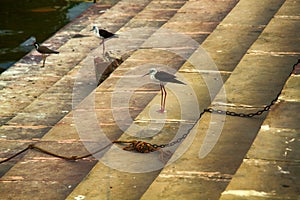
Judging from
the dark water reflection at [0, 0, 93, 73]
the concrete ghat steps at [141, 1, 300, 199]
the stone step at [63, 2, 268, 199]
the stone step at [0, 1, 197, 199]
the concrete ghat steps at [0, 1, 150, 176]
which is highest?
the concrete ghat steps at [141, 1, 300, 199]

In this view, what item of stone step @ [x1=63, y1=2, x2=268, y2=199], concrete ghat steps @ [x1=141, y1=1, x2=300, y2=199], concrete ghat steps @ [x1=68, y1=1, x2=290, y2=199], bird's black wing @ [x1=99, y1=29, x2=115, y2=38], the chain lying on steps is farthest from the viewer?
bird's black wing @ [x1=99, y1=29, x2=115, y2=38]

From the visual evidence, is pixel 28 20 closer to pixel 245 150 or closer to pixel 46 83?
pixel 46 83

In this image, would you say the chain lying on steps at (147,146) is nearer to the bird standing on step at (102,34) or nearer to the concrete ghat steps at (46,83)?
the concrete ghat steps at (46,83)

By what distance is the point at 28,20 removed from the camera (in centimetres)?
1416

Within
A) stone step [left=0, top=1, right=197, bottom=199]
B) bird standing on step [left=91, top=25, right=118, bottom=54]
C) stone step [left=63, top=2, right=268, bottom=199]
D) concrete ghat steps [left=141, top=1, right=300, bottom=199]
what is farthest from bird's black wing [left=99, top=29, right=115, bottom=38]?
stone step [left=63, top=2, right=268, bottom=199]

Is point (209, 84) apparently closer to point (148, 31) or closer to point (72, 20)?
point (148, 31)

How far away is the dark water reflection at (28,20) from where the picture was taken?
12.6m

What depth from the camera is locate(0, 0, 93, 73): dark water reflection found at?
497 inches

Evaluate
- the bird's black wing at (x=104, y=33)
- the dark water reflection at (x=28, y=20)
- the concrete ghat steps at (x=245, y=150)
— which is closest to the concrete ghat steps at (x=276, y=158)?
the concrete ghat steps at (x=245, y=150)

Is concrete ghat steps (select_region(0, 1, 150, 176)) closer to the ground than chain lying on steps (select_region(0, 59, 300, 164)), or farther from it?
closer to the ground

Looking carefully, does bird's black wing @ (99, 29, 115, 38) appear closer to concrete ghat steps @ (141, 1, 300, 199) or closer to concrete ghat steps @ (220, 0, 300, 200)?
concrete ghat steps @ (141, 1, 300, 199)

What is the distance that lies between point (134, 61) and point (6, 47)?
331cm

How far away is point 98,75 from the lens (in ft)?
33.0

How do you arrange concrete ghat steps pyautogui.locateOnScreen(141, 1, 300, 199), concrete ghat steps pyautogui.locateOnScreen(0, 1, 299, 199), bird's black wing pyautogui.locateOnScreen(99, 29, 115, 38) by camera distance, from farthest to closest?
bird's black wing pyautogui.locateOnScreen(99, 29, 115, 38), concrete ghat steps pyautogui.locateOnScreen(0, 1, 299, 199), concrete ghat steps pyautogui.locateOnScreen(141, 1, 300, 199)
